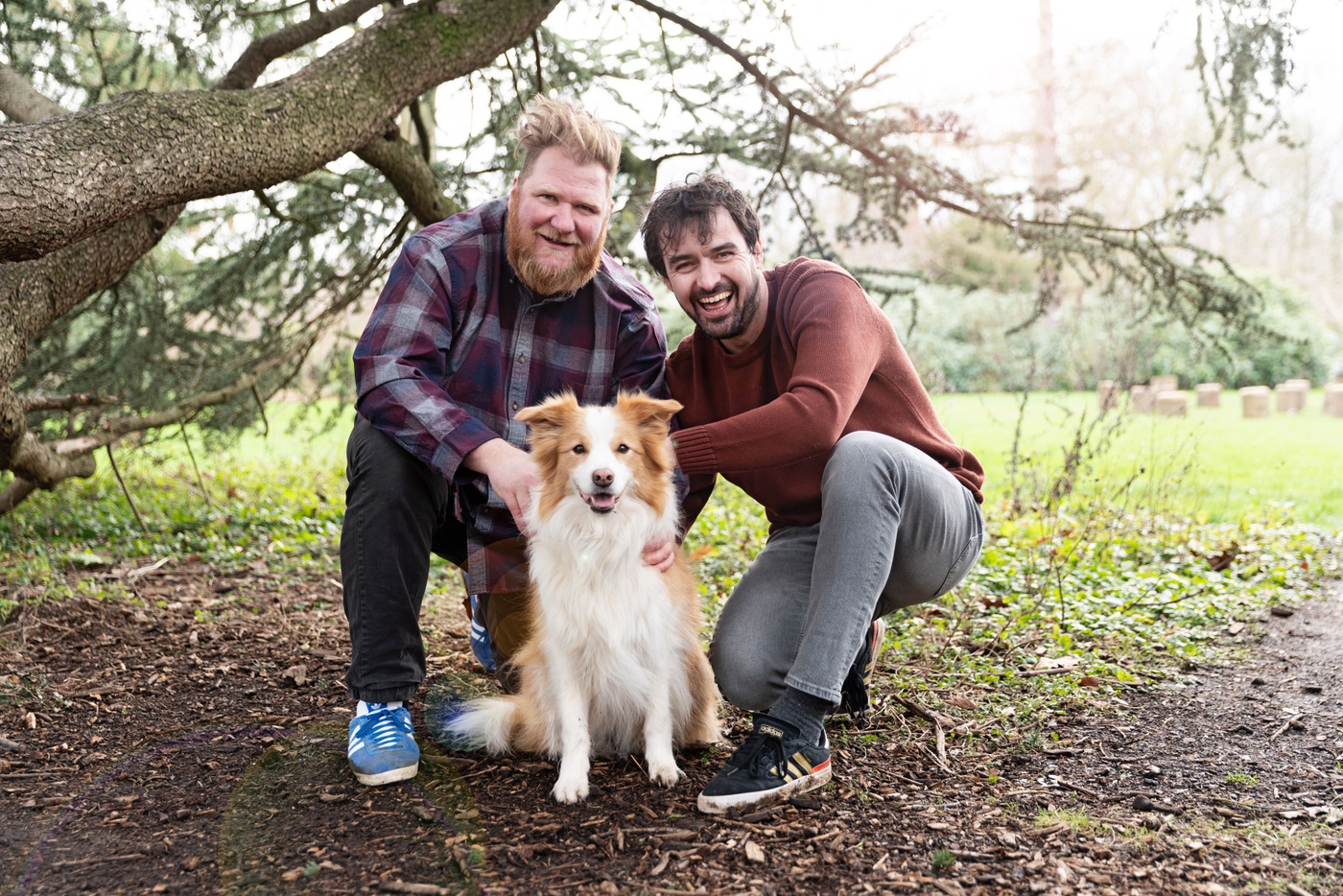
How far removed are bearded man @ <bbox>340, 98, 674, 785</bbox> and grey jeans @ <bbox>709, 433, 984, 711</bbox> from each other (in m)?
0.46

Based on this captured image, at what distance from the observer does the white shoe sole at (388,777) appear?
9.91 feet

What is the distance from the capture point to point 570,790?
9.74 feet

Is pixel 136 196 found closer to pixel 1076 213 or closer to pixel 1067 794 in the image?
pixel 1067 794

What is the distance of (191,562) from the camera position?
6.44 meters

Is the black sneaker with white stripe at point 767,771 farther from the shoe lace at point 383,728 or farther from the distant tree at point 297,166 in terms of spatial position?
the distant tree at point 297,166

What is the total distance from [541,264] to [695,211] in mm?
601

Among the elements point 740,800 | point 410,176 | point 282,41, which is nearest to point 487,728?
point 740,800

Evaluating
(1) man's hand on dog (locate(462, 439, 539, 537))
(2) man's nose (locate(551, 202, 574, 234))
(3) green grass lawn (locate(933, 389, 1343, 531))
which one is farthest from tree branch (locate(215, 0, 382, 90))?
(3) green grass lawn (locate(933, 389, 1343, 531))

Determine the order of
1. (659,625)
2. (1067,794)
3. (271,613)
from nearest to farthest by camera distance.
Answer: (1067,794), (659,625), (271,613)

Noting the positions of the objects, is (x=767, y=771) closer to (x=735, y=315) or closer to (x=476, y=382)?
(x=735, y=315)

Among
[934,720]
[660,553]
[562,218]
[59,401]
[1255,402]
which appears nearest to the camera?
[660,553]

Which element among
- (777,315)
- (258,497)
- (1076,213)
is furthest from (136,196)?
(258,497)

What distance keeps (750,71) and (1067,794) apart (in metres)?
4.36

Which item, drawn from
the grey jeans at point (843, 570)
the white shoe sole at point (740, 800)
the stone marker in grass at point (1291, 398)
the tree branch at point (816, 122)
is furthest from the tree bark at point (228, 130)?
the stone marker in grass at point (1291, 398)
